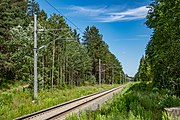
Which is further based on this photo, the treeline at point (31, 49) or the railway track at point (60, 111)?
the treeline at point (31, 49)

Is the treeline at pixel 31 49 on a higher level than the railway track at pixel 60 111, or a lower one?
higher

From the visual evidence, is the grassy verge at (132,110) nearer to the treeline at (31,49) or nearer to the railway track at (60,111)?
the railway track at (60,111)

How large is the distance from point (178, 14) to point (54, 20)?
4250 centimetres

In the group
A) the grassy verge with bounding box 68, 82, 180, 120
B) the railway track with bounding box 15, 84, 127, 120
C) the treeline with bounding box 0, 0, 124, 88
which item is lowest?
the railway track with bounding box 15, 84, 127, 120

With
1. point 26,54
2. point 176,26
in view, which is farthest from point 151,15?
point 26,54

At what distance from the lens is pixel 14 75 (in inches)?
2160

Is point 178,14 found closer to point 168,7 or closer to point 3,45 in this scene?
point 168,7

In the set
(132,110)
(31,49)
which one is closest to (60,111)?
(132,110)

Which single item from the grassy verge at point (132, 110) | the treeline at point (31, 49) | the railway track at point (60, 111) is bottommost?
the railway track at point (60, 111)

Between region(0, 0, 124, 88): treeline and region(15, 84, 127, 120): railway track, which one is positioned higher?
region(0, 0, 124, 88): treeline

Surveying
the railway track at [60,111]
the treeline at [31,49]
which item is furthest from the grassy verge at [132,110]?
the treeline at [31,49]

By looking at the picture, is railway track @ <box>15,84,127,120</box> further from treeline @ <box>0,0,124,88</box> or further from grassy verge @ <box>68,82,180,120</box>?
treeline @ <box>0,0,124,88</box>

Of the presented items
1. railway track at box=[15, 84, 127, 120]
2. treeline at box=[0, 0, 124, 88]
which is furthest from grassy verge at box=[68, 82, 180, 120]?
treeline at box=[0, 0, 124, 88]

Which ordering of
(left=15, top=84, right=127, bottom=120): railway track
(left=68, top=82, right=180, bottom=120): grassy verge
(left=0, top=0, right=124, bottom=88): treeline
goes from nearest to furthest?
(left=68, top=82, right=180, bottom=120): grassy verge → (left=15, top=84, right=127, bottom=120): railway track → (left=0, top=0, right=124, bottom=88): treeline
